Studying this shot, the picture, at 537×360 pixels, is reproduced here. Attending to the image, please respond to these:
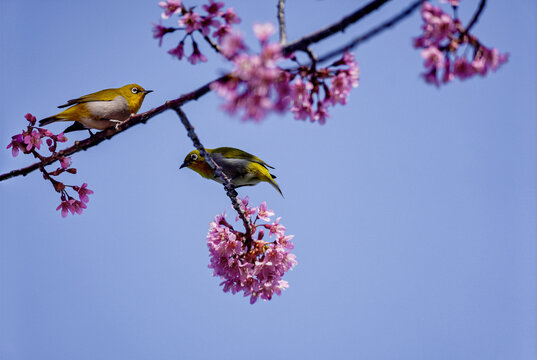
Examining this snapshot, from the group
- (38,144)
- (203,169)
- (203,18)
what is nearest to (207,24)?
(203,18)

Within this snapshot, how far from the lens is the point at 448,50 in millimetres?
2672

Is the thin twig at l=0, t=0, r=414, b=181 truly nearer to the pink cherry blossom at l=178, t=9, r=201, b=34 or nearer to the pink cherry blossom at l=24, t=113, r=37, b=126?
the pink cherry blossom at l=24, t=113, r=37, b=126

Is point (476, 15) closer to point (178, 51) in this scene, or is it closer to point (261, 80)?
point (261, 80)

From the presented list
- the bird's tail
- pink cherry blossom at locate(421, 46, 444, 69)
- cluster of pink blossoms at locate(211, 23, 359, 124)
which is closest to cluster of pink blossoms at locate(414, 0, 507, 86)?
pink cherry blossom at locate(421, 46, 444, 69)

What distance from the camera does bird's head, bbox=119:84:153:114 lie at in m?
5.70

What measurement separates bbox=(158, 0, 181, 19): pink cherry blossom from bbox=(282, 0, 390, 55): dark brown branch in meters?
1.40

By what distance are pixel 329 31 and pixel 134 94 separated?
3.85m

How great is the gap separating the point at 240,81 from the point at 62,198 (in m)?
2.97

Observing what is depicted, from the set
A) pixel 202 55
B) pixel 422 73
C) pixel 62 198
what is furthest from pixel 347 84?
pixel 62 198

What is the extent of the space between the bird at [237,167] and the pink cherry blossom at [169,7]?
281cm

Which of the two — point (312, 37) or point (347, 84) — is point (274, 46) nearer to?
point (312, 37)

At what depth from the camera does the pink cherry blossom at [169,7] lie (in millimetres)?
3551

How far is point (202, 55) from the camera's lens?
384 cm

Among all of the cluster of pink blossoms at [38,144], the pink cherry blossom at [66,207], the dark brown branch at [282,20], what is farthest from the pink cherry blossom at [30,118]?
the dark brown branch at [282,20]
